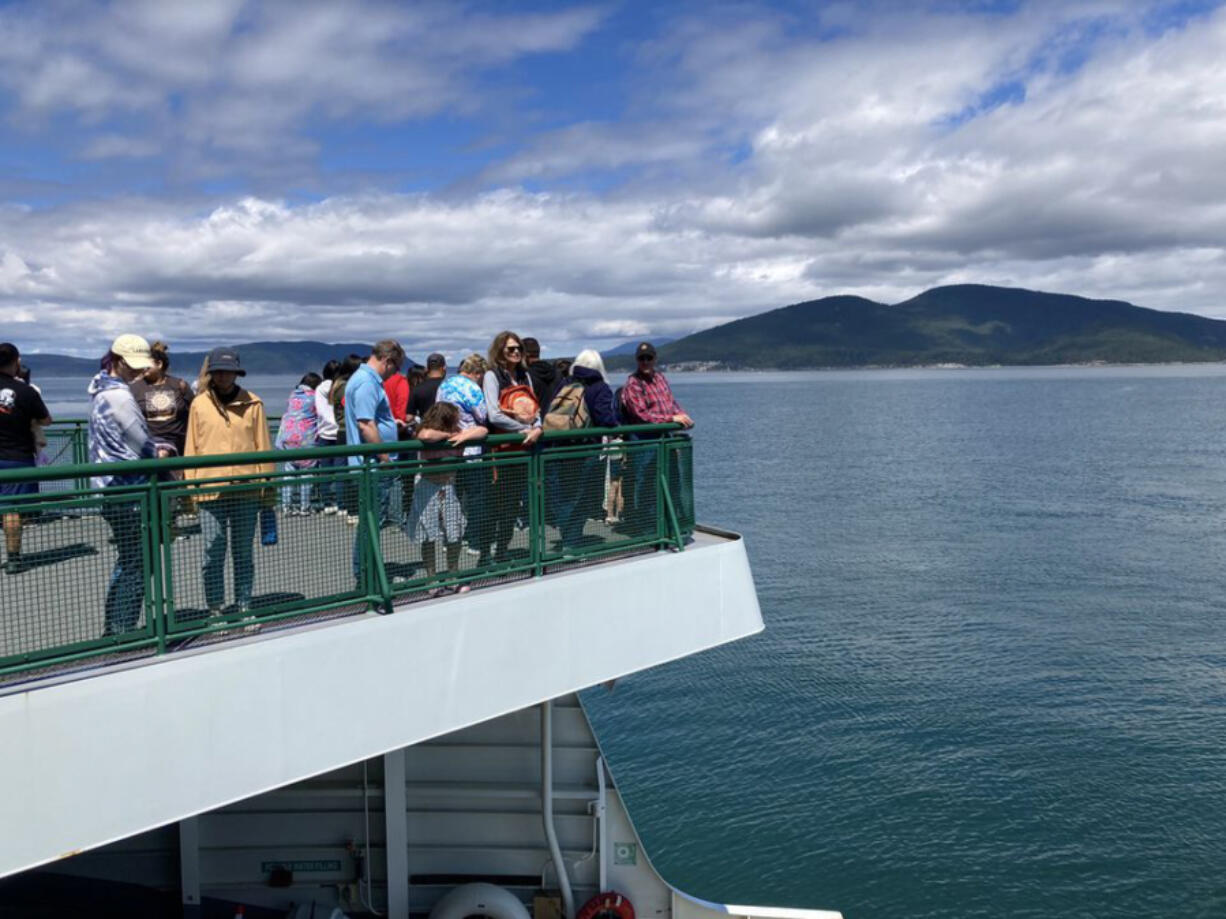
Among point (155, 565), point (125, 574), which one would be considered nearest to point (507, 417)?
point (155, 565)

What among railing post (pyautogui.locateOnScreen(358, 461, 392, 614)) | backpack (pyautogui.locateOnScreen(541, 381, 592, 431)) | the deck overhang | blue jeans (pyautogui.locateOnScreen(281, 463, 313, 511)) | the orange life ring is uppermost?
backpack (pyautogui.locateOnScreen(541, 381, 592, 431))

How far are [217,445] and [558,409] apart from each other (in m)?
2.74

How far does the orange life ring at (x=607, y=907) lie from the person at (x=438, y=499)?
16.2ft

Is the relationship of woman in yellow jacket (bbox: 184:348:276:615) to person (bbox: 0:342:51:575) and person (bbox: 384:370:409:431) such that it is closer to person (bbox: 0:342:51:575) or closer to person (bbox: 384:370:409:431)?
person (bbox: 0:342:51:575)

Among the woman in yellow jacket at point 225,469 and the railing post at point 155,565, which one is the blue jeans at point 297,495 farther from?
the railing post at point 155,565

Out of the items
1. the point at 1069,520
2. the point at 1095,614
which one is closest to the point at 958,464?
the point at 1069,520

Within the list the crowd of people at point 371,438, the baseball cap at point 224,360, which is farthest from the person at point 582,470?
the baseball cap at point 224,360

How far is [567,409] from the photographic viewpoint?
8.11 meters

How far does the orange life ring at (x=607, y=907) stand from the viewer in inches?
396

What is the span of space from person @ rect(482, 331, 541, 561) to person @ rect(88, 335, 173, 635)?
227 cm

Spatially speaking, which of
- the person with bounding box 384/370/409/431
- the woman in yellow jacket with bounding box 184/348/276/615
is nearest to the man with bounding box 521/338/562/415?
the person with bounding box 384/370/409/431

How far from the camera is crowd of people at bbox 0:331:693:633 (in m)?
5.83

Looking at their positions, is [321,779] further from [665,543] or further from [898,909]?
[898,909]

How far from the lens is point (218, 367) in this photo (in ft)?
20.5
